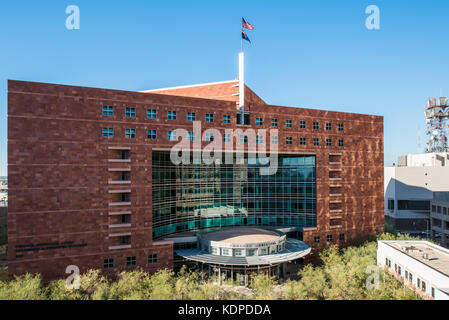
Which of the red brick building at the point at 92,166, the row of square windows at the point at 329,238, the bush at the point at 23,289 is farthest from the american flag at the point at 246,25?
the bush at the point at 23,289

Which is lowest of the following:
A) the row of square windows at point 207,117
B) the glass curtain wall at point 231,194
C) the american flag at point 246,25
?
the glass curtain wall at point 231,194

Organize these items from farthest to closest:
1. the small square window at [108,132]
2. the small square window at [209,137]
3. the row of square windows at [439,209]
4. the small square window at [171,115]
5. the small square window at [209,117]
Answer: the row of square windows at [439,209]
the small square window at [209,117]
the small square window at [209,137]
the small square window at [171,115]
the small square window at [108,132]

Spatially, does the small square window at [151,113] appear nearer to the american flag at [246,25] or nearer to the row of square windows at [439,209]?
the american flag at [246,25]

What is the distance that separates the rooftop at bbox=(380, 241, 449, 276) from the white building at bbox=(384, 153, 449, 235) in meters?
45.5

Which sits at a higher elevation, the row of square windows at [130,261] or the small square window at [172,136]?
the small square window at [172,136]

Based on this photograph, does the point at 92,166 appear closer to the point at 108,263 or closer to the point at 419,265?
the point at 108,263

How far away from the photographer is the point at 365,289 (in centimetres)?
3822

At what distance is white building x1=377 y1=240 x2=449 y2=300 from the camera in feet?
104

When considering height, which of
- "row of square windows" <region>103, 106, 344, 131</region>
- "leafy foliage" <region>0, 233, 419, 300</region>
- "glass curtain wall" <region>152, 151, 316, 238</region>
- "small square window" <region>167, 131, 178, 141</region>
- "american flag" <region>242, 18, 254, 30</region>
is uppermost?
"american flag" <region>242, 18, 254, 30</region>

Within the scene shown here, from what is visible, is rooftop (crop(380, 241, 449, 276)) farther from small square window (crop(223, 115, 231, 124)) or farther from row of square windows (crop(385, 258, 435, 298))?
small square window (crop(223, 115, 231, 124))

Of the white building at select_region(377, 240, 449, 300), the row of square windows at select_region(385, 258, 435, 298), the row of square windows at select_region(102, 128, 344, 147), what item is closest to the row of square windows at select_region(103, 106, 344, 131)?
the row of square windows at select_region(102, 128, 344, 147)

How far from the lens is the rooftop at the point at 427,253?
1406 inches

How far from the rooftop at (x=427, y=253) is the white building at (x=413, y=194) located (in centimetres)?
4551
